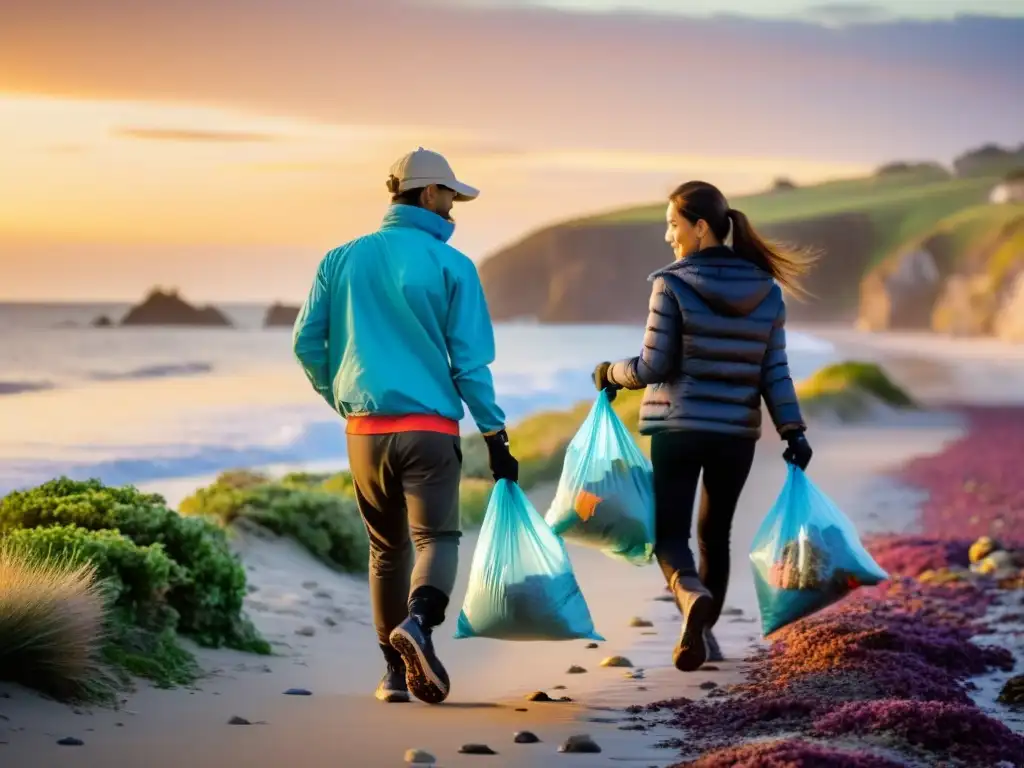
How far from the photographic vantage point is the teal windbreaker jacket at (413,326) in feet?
20.2

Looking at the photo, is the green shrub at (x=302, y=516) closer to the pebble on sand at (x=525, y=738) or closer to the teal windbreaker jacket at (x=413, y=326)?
the teal windbreaker jacket at (x=413, y=326)

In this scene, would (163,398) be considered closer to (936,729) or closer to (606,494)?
(606,494)

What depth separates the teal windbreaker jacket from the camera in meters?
6.17

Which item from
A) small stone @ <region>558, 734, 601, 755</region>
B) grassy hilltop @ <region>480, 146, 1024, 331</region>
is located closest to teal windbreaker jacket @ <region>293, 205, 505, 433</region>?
small stone @ <region>558, 734, 601, 755</region>

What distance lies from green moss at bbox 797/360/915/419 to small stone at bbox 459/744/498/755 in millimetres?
18786

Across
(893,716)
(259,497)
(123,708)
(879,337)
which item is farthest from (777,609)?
(879,337)

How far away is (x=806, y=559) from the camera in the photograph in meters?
6.69

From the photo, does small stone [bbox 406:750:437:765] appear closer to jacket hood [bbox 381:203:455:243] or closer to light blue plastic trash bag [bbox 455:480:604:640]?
light blue plastic trash bag [bbox 455:480:604:640]

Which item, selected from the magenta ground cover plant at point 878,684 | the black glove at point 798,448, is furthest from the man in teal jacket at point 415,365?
the black glove at point 798,448

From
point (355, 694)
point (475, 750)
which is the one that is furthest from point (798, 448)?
point (355, 694)

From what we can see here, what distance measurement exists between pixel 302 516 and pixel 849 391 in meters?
17.1

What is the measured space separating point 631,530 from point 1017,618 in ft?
10.1

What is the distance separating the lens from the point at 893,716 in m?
5.70

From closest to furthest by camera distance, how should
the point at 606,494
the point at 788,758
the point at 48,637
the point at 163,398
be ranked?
the point at 788,758 → the point at 48,637 → the point at 606,494 → the point at 163,398
